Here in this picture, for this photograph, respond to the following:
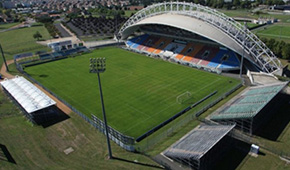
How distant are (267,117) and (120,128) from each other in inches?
848

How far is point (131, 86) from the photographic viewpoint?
4653 centimetres

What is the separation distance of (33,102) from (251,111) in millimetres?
31826

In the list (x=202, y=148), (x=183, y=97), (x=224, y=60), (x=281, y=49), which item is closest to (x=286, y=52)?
(x=281, y=49)

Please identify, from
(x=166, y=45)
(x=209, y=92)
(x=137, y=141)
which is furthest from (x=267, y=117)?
(x=166, y=45)

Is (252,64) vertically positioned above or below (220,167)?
above

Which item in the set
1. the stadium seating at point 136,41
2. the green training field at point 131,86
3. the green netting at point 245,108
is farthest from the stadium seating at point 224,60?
the stadium seating at point 136,41

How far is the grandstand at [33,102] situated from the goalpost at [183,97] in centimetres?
2069

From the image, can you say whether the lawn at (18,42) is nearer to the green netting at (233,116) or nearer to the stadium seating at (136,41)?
the stadium seating at (136,41)

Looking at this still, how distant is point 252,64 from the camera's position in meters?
52.3

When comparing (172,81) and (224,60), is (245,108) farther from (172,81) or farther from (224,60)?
(224,60)

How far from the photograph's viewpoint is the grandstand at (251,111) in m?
29.2

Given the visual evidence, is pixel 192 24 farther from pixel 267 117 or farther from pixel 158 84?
pixel 267 117

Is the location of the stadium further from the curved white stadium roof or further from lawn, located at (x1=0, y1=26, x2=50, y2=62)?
lawn, located at (x1=0, y1=26, x2=50, y2=62)

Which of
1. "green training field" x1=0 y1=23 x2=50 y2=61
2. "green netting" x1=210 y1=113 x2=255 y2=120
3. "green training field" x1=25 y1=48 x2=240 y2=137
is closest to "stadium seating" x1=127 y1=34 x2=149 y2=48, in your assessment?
"green training field" x1=25 y1=48 x2=240 y2=137
